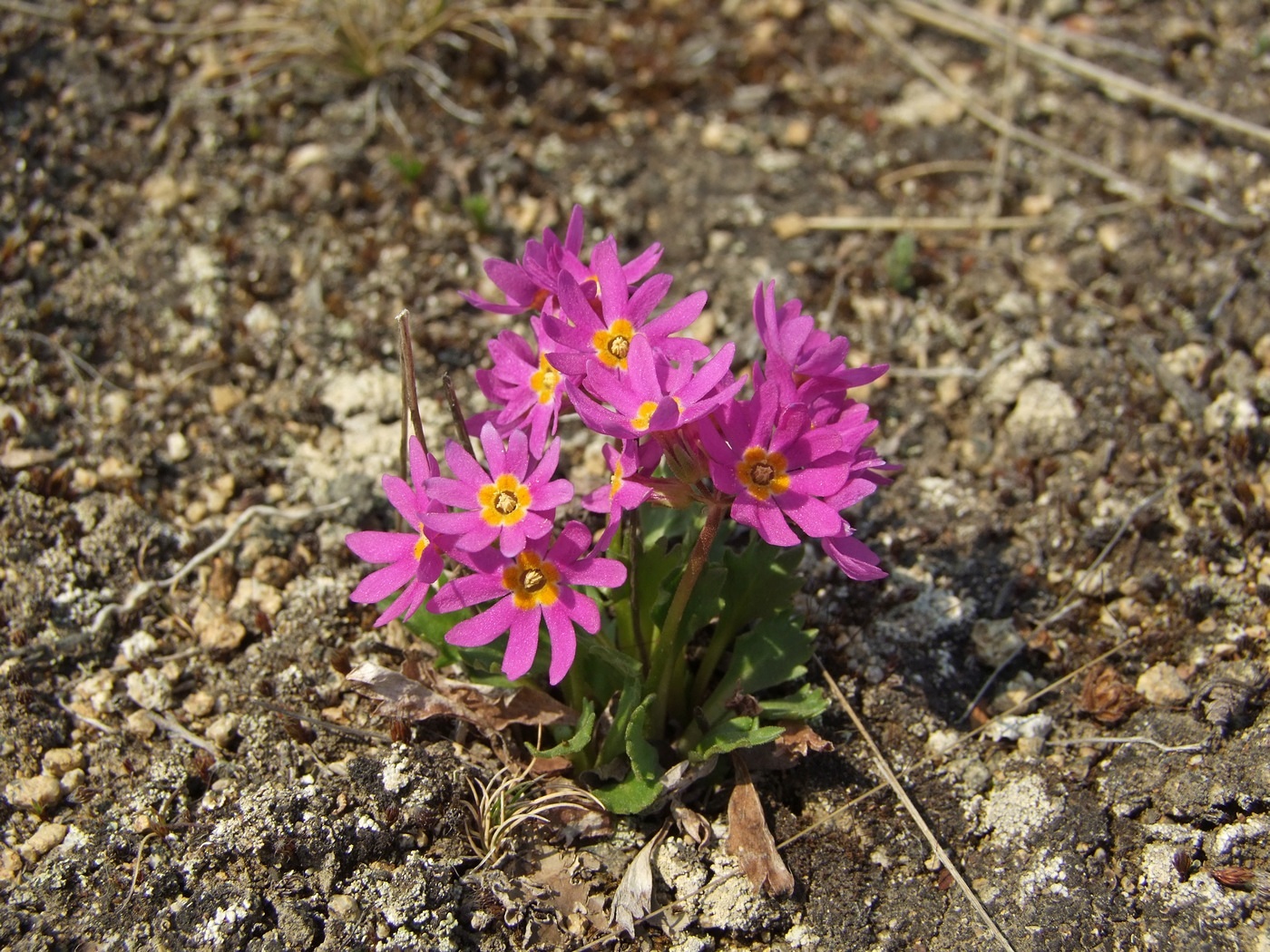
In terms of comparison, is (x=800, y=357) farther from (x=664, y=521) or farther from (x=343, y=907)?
(x=343, y=907)

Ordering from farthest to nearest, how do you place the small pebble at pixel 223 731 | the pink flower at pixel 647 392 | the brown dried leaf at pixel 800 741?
the small pebble at pixel 223 731
the brown dried leaf at pixel 800 741
the pink flower at pixel 647 392

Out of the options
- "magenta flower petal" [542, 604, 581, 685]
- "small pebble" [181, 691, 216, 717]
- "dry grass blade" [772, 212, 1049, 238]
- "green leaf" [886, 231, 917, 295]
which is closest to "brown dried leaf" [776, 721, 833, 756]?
"magenta flower petal" [542, 604, 581, 685]

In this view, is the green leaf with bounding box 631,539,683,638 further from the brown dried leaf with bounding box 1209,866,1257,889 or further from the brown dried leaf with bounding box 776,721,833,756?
the brown dried leaf with bounding box 1209,866,1257,889

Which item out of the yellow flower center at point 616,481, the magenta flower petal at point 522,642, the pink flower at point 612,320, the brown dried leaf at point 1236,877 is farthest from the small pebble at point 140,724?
the brown dried leaf at point 1236,877

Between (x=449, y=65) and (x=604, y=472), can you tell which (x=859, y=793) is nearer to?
(x=604, y=472)

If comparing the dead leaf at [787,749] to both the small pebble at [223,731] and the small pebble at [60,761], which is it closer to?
the small pebble at [223,731]

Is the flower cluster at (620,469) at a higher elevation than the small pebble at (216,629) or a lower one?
higher
